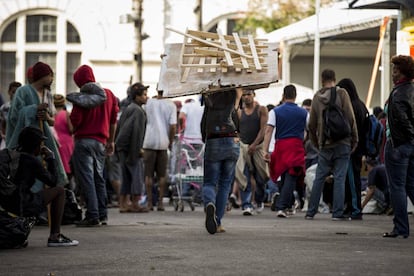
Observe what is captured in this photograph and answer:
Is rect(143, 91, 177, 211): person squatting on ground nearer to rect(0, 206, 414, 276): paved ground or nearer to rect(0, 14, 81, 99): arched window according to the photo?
rect(0, 206, 414, 276): paved ground

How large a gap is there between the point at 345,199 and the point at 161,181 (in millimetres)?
3710

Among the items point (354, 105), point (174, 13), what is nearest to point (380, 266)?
point (354, 105)

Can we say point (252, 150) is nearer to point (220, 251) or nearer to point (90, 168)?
point (90, 168)

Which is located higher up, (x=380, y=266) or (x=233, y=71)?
(x=233, y=71)

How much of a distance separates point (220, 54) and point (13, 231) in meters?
3.08

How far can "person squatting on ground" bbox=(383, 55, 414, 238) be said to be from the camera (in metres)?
12.9

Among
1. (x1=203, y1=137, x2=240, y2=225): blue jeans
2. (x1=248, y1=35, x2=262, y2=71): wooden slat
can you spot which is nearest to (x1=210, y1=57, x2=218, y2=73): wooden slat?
(x1=248, y1=35, x2=262, y2=71): wooden slat

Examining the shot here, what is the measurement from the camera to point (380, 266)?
10055 mm

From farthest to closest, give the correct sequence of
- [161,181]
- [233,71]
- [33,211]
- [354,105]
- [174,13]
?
[174,13]
[161,181]
[354,105]
[233,71]
[33,211]

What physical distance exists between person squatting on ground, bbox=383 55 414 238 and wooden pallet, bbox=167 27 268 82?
1399 mm

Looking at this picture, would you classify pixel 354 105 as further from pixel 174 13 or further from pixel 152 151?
pixel 174 13

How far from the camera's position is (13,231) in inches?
464

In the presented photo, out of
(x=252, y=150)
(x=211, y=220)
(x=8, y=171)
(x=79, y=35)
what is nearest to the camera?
(x=8, y=171)

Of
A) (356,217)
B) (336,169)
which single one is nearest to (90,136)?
(336,169)
